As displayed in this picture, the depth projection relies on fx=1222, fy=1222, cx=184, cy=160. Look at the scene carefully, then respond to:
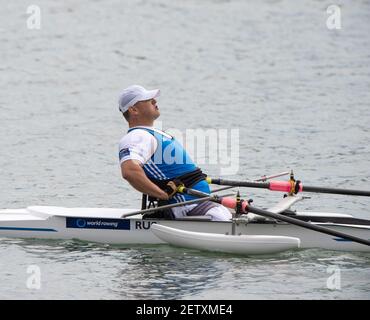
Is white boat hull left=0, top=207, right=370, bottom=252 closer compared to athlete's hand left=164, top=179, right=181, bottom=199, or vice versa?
athlete's hand left=164, top=179, right=181, bottom=199

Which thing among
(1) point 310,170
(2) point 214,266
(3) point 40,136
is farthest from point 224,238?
(3) point 40,136

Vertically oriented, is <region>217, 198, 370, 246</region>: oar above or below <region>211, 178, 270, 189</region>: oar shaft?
below

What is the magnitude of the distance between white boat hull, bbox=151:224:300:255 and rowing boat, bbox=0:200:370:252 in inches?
7.4

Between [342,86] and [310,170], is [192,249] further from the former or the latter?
[342,86]

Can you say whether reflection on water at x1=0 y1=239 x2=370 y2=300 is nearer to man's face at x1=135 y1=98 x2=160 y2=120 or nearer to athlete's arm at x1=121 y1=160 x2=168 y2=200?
athlete's arm at x1=121 y1=160 x2=168 y2=200

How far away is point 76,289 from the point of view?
16375mm

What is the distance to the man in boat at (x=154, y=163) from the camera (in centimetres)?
1711

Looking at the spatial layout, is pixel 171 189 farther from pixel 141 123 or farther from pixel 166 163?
pixel 141 123

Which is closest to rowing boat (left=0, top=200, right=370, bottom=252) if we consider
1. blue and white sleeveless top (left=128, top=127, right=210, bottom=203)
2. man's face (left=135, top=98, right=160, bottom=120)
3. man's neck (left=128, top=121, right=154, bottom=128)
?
blue and white sleeveless top (left=128, top=127, right=210, bottom=203)

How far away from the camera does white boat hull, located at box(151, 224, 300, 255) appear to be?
17.2m

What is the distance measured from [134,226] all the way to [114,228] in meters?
0.31

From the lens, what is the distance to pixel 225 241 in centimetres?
1731

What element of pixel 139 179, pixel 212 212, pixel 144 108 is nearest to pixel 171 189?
pixel 139 179

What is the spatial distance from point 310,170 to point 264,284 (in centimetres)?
808
